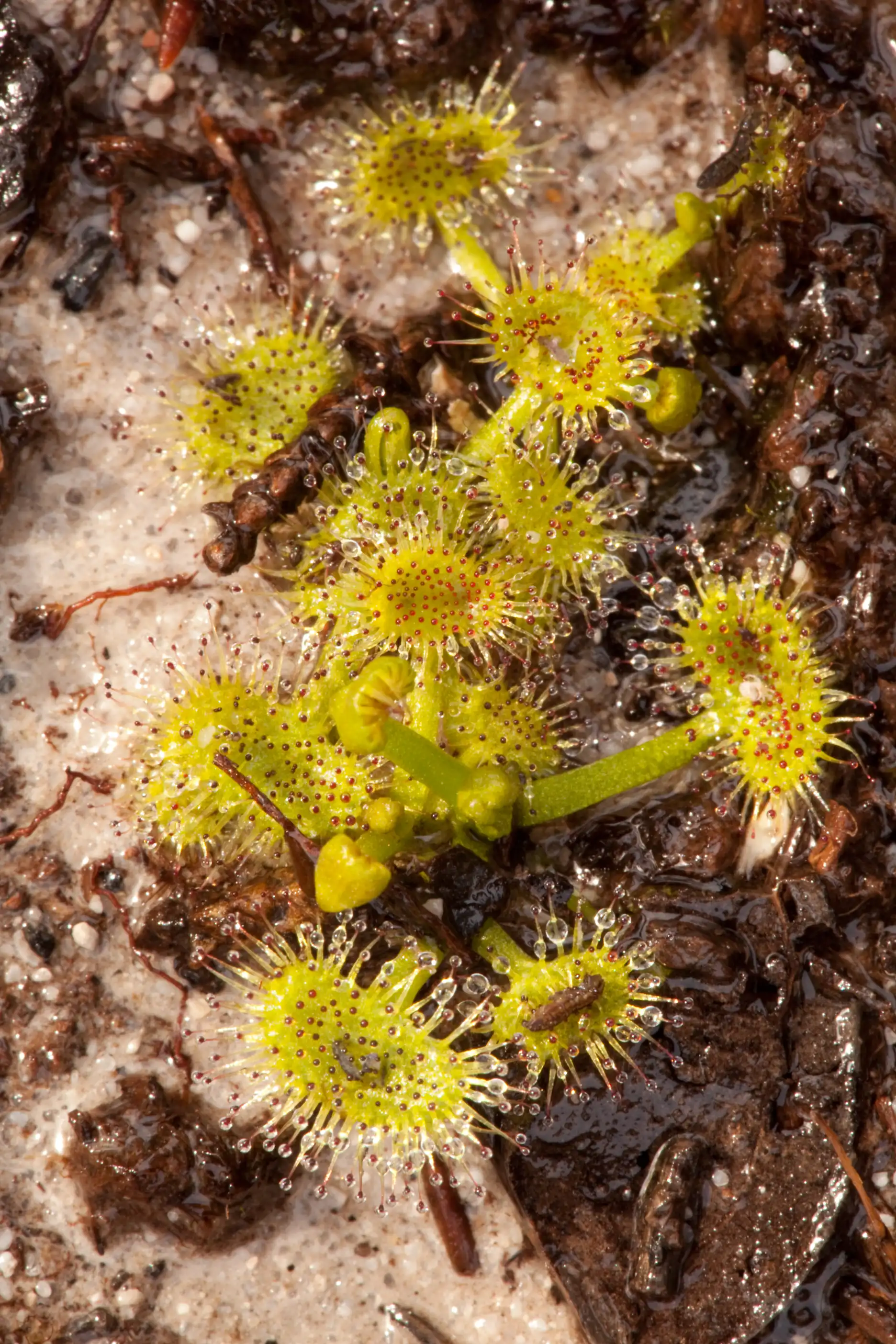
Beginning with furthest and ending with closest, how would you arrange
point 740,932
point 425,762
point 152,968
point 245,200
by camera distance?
point 245,200 < point 152,968 < point 740,932 < point 425,762

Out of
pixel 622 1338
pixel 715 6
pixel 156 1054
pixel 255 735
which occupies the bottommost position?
pixel 622 1338

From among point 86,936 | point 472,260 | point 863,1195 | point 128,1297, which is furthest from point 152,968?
point 472,260

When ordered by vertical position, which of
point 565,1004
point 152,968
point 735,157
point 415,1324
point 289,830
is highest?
point 735,157

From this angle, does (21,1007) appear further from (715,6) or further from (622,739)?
(715,6)

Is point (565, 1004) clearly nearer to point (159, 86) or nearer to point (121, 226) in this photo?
point (121, 226)

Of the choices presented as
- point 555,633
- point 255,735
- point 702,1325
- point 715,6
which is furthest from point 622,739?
point 715,6

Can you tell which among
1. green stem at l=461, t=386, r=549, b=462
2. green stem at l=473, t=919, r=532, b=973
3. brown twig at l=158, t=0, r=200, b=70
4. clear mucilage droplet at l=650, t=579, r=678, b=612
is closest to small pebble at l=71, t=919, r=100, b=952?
green stem at l=473, t=919, r=532, b=973

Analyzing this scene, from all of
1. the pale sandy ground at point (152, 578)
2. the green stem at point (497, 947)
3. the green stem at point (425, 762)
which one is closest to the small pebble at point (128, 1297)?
the pale sandy ground at point (152, 578)

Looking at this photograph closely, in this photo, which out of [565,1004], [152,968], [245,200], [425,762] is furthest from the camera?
[245,200]
